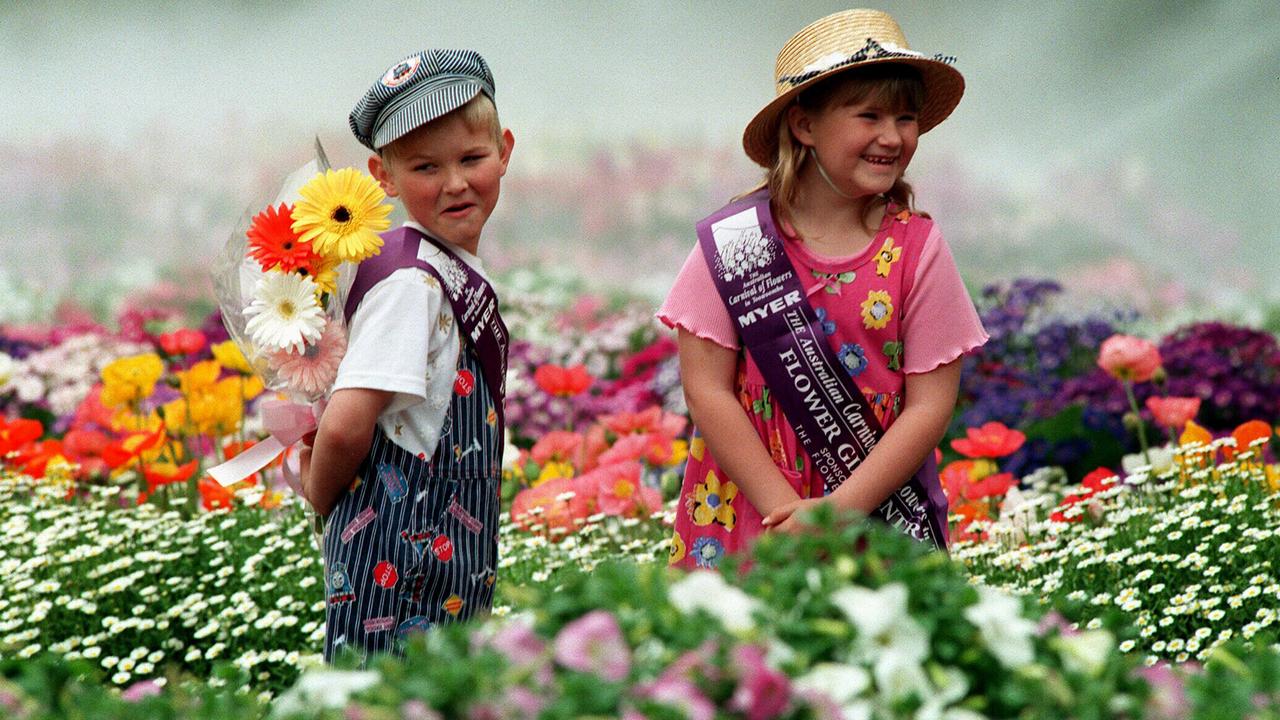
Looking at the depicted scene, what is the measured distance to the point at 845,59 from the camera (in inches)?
89.9

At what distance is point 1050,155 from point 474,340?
14.8 ft

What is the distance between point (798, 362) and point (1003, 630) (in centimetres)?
106

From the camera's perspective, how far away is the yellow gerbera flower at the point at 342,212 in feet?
7.23

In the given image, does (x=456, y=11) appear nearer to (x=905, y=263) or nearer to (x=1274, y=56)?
(x=1274, y=56)

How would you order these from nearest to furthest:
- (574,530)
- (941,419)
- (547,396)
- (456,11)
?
(941,419), (574,530), (547,396), (456,11)

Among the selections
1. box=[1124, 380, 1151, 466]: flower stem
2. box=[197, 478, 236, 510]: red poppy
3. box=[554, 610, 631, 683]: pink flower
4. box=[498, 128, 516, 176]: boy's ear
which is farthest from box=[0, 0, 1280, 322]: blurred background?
box=[554, 610, 631, 683]: pink flower

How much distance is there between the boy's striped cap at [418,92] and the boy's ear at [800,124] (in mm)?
509

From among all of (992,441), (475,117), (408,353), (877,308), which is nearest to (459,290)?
(408,353)

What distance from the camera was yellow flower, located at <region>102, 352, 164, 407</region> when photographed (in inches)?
162

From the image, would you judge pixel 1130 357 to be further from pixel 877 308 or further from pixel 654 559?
pixel 877 308

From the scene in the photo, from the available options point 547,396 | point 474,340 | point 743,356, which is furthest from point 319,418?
point 547,396

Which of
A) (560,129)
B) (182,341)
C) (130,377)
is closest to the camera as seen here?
(130,377)

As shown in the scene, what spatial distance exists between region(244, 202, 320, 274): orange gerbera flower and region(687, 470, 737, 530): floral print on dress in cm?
76

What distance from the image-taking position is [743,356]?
7.97ft
